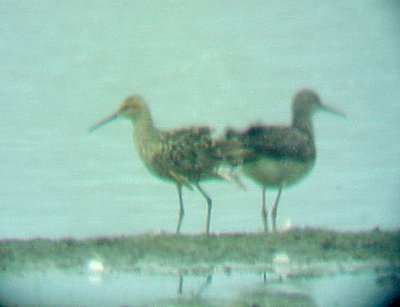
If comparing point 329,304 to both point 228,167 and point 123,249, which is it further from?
point 228,167

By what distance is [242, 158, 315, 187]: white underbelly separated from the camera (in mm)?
11375

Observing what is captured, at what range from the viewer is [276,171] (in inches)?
450

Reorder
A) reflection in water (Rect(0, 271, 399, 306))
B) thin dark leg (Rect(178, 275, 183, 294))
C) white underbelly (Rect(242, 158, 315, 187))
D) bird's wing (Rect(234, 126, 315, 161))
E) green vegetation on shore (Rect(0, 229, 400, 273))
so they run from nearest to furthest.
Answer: reflection in water (Rect(0, 271, 399, 306))
thin dark leg (Rect(178, 275, 183, 294))
green vegetation on shore (Rect(0, 229, 400, 273))
bird's wing (Rect(234, 126, 315, 161))
white underbelly (Rect(242, 158, 315, 187))

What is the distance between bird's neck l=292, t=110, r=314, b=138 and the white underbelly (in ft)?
2.88

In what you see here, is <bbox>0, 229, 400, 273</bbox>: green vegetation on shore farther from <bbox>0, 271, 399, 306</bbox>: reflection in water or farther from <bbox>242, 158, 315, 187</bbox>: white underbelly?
<bbox>242, 158, 315, 187</bbox>: white underbelly

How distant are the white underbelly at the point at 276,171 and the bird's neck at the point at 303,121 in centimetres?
88

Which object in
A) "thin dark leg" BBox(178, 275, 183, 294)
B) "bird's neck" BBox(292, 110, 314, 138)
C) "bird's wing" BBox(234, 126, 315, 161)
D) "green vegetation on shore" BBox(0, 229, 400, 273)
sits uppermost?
"bird's wing" BBox(234, 126, 315, 161)

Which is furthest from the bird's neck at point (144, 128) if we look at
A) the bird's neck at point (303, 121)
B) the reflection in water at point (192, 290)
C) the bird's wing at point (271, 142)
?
the reflection in water at point (192, 290)

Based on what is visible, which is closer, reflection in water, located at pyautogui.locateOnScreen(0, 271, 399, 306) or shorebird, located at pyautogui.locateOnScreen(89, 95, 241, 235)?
reflection in water, located at pyautogui.locateOnScreen(0, 271, 399, 306)

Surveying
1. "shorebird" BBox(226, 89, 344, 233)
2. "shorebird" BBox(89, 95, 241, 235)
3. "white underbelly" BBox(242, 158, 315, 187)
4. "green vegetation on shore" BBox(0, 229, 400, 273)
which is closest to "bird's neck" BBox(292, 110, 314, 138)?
"shorebird" BBox(226, 89, 344, 233)

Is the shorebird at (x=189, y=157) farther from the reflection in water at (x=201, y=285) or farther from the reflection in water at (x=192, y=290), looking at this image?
the reflection in water at (x=192, y=290)

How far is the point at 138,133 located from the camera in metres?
12.1

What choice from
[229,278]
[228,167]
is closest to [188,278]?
[229,278]

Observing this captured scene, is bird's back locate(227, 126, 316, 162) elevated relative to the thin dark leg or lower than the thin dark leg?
elevated
